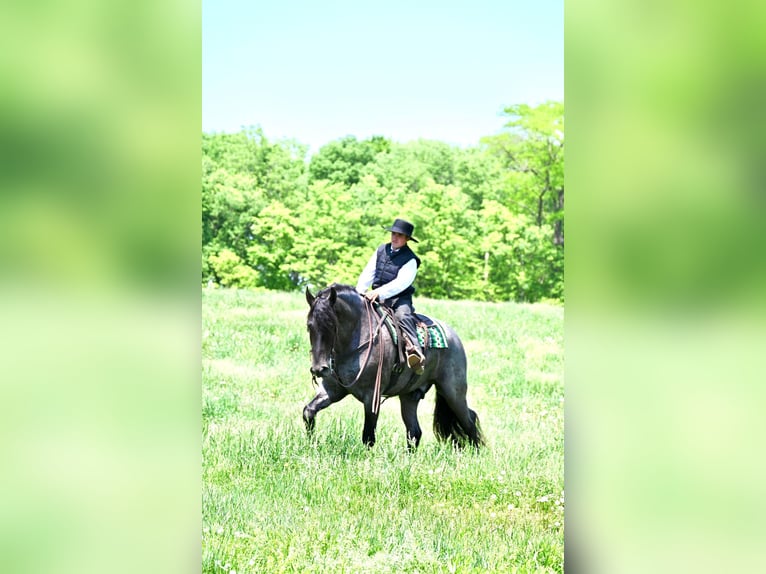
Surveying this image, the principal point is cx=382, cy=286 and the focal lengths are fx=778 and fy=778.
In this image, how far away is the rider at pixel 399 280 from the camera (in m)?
8.12

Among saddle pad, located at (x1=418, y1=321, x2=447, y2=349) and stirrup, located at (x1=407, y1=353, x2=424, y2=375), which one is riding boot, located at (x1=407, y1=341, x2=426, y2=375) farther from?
saddle pad, located at (x1=418, y1=321, x2=447, y2=349)

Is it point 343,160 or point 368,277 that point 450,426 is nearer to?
point 368,277

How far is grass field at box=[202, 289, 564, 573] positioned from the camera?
504 centimetres

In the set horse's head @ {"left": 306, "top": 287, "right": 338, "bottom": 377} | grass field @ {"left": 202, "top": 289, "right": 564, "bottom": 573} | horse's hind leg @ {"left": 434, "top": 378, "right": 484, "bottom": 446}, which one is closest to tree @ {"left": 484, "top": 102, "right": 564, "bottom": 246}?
grass field @ {"left": 202, "top": 289, "right": 564, "bottom": 573}

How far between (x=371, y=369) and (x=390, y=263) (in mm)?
1216

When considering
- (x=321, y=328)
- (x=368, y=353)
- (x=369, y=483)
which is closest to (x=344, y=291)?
(x=321, y=328)

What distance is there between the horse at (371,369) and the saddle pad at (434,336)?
8 cm

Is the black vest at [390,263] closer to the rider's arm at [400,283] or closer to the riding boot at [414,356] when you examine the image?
the rider's arm at [400,283]

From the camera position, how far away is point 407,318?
824 cm

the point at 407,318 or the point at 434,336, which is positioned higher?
the point at 407,318
